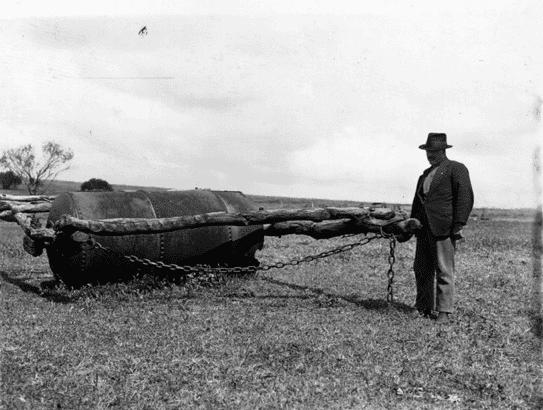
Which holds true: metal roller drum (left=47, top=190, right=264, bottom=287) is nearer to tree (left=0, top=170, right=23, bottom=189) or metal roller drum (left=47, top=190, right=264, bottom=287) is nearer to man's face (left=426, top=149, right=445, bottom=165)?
man's face (left=426, top=149, right=445, bottom=165)

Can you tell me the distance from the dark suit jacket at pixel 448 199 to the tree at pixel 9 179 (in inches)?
2571

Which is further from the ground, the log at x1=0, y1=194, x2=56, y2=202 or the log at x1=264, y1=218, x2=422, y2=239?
the log at x1=0, y1=194, x2=56, y2=202

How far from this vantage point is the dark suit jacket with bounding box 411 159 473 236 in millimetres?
7430

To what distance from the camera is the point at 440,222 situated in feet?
24.6

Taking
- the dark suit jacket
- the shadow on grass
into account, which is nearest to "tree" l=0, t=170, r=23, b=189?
the shadow on grass

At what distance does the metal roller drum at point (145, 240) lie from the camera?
874 centimetres

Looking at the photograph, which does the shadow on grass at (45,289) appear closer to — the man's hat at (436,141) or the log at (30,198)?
the log at (30,198)

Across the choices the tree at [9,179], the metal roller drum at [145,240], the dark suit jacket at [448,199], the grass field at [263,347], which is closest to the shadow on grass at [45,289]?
the grass field at [263,347]

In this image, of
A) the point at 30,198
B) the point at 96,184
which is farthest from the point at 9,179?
the point at 96,184

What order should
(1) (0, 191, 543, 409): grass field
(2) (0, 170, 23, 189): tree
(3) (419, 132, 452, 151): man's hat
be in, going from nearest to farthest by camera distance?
(1) (0, 191, 543, 409): grass field, (3) (419, 132, 452, 151): man's hat, (2) (0, 170, 23, 189): tree

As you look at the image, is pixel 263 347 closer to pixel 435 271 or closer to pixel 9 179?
pixel 435 271

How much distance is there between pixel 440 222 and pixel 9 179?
6637cm

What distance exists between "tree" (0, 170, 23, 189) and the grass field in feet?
198

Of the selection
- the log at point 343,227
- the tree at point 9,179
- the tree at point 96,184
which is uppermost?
the tree at point 9,179
